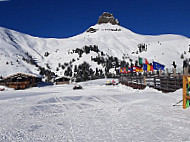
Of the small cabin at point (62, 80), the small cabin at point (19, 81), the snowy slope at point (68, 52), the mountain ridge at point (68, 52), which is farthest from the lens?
the mountain ridge at point (68, 52)

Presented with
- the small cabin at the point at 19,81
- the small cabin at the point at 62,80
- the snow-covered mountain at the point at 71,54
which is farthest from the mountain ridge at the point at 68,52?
the small cabin at the point at 19,81

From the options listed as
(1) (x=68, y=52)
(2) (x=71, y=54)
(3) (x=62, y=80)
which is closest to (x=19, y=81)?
(3) (x=62, y=80)

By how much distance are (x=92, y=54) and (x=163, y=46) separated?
98.5 feet


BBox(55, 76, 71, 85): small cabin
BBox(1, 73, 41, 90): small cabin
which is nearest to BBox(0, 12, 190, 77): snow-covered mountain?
BBox(55, 76, 71, 85): small cabin

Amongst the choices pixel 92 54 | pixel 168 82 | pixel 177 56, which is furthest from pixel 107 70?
pixel 168 82

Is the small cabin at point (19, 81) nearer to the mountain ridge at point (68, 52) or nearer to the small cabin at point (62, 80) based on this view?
the small cabin at point (62, 80)

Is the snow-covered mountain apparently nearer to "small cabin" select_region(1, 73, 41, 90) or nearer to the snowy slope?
the snowy slope

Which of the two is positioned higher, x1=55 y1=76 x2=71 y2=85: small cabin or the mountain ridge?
the mountain ridge

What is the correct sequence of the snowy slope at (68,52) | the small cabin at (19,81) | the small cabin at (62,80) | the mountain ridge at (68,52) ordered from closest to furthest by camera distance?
the small cabin at (19,81)
the small cabin at (62,80)
the snowy slope at (68,52)
the mountain ridge at (68,52)

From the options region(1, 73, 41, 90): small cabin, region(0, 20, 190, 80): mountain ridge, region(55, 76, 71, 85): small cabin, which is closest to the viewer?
region(1, 73, 41, 90): small cabin

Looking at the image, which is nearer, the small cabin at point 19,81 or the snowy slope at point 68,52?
the small cabin at point 19,81

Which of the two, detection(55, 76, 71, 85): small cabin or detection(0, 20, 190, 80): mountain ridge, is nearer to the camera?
detection(55, 76, 71, 85): small cabin

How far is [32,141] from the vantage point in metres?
4.67

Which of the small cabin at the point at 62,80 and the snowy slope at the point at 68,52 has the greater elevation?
the snowy slope at the point at 68,52
